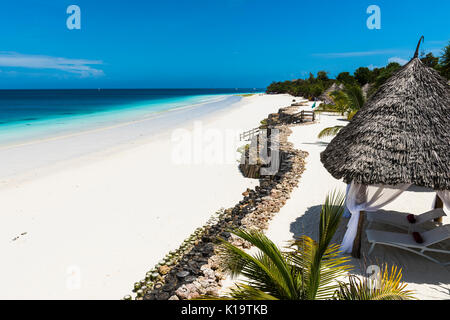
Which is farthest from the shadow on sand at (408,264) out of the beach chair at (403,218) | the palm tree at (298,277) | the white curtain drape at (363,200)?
the palm tree at (298,277)

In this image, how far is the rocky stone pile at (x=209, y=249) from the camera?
407 cm

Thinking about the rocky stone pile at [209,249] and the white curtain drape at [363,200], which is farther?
the white curtain drape at [363,200]

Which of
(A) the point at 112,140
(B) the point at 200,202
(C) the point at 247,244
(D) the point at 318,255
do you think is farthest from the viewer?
(A) the point at 112,140

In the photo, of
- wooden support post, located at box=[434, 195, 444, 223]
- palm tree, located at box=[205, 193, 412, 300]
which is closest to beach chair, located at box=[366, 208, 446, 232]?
wooden support post, located at box=[434, 195, 444, 223]

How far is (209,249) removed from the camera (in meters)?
5.10

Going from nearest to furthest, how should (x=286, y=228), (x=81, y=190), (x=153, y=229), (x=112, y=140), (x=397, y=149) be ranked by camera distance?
(x=397, y=149) → (x=286, y=228) → (x=153, y=229) → (x=81, y=190) → (x=112, y=140)

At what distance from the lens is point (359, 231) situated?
464 cm

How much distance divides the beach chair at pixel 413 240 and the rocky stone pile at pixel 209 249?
2240 mm

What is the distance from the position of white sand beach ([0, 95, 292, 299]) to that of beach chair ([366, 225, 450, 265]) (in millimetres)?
4036

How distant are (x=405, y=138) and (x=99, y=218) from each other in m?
7.41

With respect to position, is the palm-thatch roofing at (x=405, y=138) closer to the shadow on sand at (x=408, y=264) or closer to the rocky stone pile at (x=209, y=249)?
the shadow on sand at (x=408, y=264)

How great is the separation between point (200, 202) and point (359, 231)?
464 centimetres
